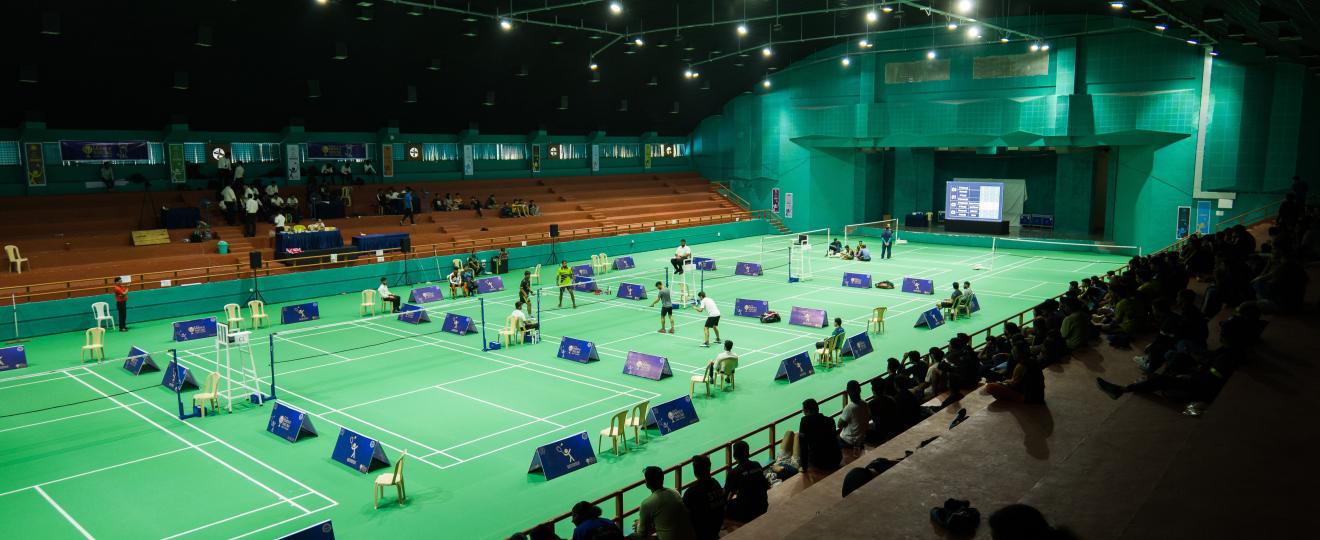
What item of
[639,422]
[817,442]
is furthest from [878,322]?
[817,442]

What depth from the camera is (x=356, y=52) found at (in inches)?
1399

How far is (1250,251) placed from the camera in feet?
72.1

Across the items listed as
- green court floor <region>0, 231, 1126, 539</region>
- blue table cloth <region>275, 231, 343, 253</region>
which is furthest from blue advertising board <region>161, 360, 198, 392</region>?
blue table cloth <region>275, 231, 343, 253</region>

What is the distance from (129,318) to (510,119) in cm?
2502

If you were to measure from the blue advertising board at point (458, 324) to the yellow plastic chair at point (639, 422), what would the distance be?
1092 centimetres

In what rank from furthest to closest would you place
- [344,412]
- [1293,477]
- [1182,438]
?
[344,412], [1182,438], [1293,477]

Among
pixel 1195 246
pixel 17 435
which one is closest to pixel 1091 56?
pixel 1195 246

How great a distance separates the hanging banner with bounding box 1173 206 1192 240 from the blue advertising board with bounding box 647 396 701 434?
35.0 m

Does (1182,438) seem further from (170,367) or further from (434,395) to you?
(170,367)

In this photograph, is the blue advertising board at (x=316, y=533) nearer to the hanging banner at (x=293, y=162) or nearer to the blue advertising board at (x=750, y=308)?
Answer: the blue advertising board at (x=750, y=308)

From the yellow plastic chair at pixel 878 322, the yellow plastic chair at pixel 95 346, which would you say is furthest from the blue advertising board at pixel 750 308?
the yellow plastic chair at pixel 95 346

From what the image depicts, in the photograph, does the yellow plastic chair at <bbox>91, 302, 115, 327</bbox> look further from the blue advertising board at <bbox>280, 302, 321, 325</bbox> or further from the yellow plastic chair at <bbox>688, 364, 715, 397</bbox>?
the yellow plastic chair at <bbox>688, 364, 715, 397</bbox>

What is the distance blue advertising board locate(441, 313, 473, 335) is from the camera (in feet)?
86.3

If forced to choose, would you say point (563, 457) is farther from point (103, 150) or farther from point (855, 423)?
point (103, 150)
